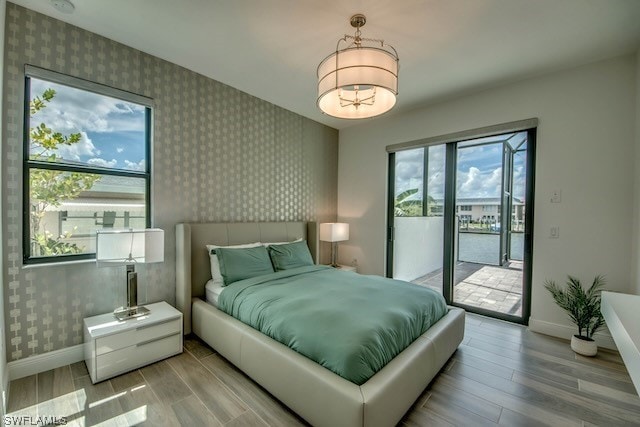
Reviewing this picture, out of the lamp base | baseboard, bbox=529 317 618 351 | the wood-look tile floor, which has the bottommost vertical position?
A: the wood-look tile floor

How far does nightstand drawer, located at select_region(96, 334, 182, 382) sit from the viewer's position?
1940mm

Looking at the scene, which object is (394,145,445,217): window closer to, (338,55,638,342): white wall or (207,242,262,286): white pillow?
(338,55,638,342): white wall

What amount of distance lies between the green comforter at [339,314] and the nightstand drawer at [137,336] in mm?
413

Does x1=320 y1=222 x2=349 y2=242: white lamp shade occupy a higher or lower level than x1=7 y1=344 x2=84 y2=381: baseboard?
higher

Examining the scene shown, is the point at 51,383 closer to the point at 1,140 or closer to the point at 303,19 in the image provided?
the point at 1,140

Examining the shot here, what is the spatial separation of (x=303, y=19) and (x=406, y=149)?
2349mm

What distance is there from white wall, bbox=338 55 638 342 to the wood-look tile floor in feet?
2.66

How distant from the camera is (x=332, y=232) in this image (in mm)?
4055

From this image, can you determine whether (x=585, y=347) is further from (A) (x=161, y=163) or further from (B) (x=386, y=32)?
(A) (x=161, y=163)

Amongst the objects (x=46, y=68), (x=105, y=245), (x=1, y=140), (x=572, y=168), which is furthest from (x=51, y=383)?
(x=572, y=168)

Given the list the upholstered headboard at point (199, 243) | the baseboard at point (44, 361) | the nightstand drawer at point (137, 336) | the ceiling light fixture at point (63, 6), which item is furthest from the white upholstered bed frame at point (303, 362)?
the ceiling light fixture at point (63, 6)

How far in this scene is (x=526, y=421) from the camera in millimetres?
1609

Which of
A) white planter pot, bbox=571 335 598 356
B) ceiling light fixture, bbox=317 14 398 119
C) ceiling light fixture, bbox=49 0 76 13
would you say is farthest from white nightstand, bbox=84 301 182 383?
white planter pot, bbox=571 335 598 356

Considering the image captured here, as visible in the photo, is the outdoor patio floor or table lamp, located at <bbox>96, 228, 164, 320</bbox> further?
the outdoor patio floor
